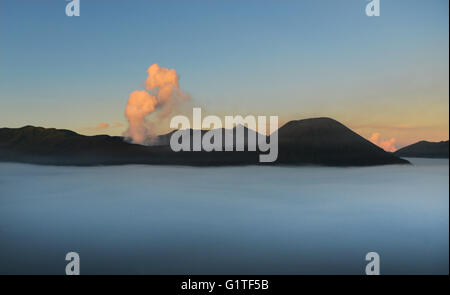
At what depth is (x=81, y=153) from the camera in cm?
518

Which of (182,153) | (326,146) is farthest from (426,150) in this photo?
(182,153)

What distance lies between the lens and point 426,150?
15.3 ft

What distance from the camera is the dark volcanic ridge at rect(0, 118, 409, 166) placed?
478 cm

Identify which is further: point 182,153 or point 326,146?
point 326,146

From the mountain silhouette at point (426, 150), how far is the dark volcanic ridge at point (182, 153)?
0.18 meters

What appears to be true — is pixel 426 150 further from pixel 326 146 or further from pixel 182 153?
pixel 182 153

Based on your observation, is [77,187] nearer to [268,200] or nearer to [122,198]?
[122,198]

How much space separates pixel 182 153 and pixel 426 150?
479 centimetres

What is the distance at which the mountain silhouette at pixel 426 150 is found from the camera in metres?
4.35

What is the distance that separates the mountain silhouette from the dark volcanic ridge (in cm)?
18

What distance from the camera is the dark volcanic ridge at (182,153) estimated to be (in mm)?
4781
